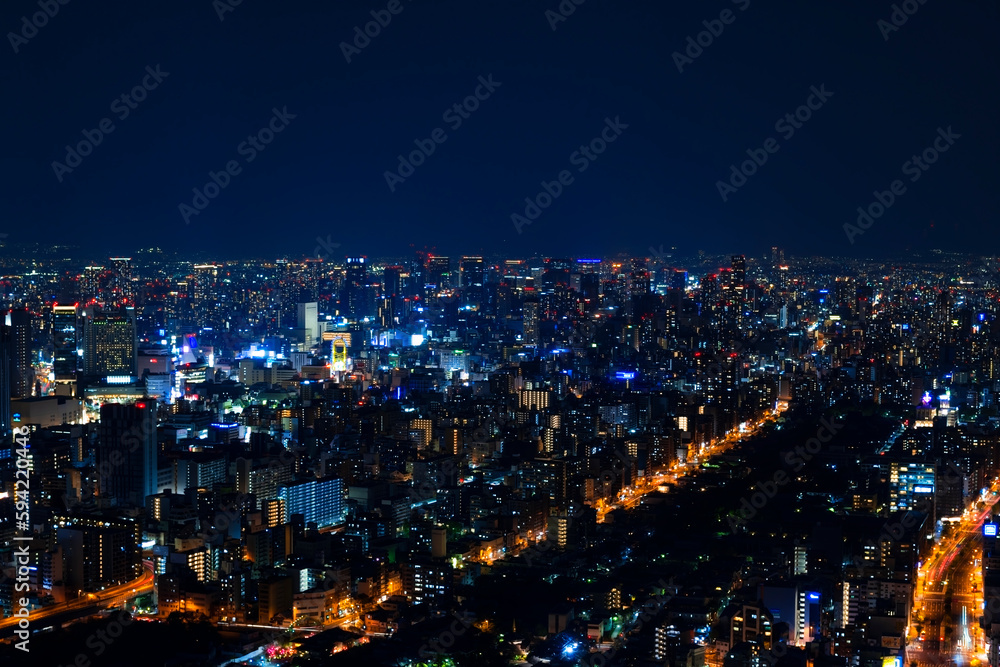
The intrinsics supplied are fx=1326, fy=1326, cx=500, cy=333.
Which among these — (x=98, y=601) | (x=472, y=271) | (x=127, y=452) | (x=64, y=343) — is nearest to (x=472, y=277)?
(x=472, y=271)

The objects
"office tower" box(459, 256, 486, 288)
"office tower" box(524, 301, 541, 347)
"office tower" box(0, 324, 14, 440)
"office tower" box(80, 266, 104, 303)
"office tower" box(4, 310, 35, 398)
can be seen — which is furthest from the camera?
"office tower" box(459, 256, 486, 288)

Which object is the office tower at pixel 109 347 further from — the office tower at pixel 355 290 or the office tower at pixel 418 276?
the office tower at pixel 418 276

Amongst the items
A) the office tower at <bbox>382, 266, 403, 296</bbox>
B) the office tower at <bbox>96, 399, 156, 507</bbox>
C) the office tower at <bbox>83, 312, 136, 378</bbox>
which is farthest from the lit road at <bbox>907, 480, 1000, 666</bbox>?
the office tower at <bbox>382, 266, 403, 296</bbox>

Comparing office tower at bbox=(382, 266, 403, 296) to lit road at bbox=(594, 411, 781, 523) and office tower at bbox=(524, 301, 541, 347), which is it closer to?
office tower at bbox=(524, 301, 541, 347)

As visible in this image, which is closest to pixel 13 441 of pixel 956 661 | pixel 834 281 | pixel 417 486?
pixel 417 486

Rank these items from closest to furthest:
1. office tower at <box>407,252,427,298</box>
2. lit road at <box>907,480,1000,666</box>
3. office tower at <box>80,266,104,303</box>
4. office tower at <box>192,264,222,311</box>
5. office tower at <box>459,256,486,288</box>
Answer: lit road at <box>907,480,1000,666</box>, office tower at <box>80,266,104,303</box>, office tower at <box>192,264,222,311</box>, office tower at <box>407,252,427,298</box>, office tower at <box>459,256,486,288</box>

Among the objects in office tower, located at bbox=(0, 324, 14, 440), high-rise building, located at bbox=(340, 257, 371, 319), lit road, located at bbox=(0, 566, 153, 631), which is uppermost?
high-rise building, located at bbox=(340, 257, 371, 319)

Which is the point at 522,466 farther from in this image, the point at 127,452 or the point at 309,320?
the point at 309,320
